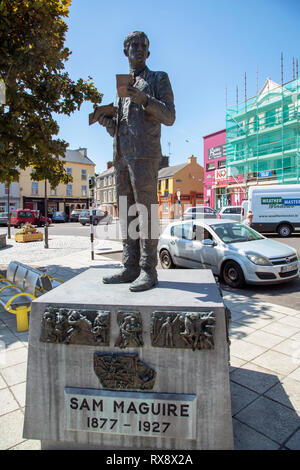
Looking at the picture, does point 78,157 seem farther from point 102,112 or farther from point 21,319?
point 102,112

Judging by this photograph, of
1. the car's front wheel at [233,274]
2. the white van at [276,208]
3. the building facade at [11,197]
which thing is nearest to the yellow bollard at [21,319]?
the car's front wheel at [233,274]

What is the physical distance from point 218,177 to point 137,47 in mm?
33019

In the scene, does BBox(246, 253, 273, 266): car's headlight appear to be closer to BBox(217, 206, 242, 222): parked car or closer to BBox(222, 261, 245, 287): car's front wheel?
BBox(222, 261, 245, 287): car's front wheel

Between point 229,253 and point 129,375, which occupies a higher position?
point 229,253

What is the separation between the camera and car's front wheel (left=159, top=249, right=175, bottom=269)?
8461 millimetres

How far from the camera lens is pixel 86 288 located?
2598mm

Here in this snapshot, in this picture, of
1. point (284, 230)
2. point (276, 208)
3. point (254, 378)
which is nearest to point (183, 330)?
point (254, 378)

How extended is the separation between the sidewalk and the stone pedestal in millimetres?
329

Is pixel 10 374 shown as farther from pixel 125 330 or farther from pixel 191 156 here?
pixel 191 156

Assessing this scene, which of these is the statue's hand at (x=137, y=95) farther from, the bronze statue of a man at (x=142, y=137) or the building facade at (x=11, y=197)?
the building facade at (x=11, y=197)

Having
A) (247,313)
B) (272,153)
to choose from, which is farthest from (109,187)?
(247,313)

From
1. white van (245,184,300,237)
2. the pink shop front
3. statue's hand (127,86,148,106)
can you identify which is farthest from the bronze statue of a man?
the pink shop front

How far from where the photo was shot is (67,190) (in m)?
46.7

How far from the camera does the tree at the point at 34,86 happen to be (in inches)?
216
